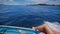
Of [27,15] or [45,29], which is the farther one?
[27,15]

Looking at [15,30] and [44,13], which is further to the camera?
[44,13]

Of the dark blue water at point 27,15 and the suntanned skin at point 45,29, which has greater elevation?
the dark blue water at point 27,15

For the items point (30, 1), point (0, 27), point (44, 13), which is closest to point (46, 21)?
point (44, 13)

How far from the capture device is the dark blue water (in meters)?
0.87

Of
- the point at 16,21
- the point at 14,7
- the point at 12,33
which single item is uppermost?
the point at 14,7

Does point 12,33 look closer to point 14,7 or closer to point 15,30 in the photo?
point 15,30

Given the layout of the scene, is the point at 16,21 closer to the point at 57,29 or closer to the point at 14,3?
the point at 14,3

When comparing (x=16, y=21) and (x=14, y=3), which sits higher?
(x=14, y=3)

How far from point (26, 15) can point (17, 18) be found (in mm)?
76

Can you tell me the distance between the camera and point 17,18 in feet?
2.98

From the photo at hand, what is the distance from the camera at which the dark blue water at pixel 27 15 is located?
2.87 ft

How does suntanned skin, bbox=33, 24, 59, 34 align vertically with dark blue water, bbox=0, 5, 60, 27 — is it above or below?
below

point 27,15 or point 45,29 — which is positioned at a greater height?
point 27,15

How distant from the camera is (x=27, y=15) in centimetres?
92
